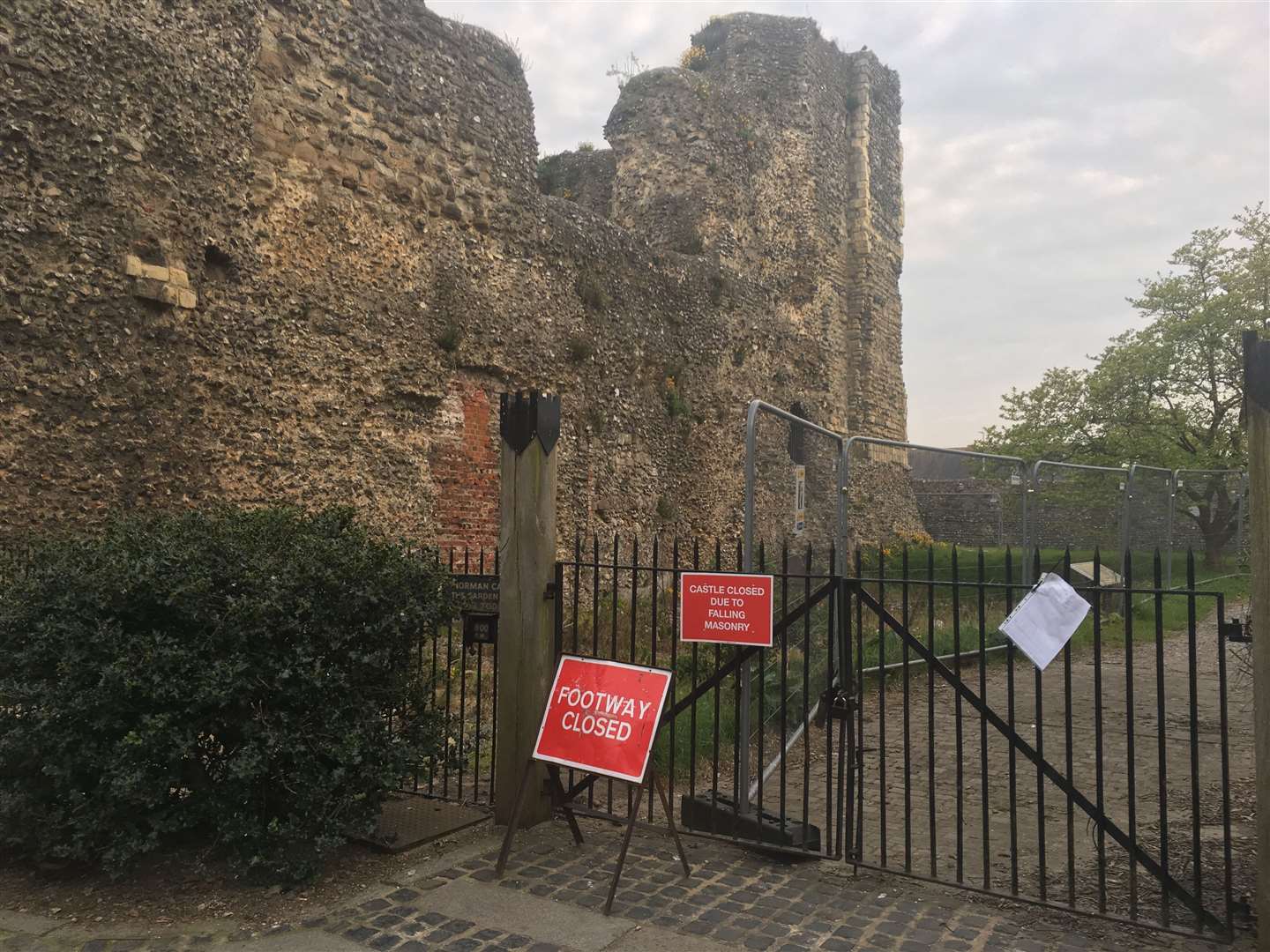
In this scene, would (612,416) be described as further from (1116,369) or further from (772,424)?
(1116,369)

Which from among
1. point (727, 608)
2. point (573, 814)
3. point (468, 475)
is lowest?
point (573, 814)

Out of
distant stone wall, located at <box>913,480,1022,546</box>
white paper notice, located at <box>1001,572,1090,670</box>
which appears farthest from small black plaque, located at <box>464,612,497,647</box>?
distant stone wall, located at <box>913,480,1022,546</box>

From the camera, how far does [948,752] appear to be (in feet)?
23.4

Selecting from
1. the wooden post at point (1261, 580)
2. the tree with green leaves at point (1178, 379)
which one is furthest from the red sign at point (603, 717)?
the tree with green leaves at point (1178, 379)

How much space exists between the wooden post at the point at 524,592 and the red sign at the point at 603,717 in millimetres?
390

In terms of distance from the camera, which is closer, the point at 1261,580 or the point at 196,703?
the point at 1261,580

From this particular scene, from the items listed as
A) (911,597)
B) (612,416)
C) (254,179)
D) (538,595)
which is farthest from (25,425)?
(911,597)

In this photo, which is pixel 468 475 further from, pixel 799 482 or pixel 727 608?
pixel 727 608

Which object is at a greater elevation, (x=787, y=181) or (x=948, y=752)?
(x=787, y=181)

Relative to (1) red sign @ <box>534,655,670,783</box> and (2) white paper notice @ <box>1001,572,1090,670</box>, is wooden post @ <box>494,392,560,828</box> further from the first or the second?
(2) white paper notice @ <box>1001,572,1090,670</box>

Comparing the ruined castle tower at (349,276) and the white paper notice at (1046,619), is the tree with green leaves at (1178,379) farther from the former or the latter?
the white paper notice at (1046,619)

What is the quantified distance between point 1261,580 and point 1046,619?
874 mm

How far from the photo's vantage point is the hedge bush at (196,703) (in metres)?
4.17

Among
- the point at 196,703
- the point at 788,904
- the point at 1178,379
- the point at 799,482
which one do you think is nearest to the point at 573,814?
the point at 788,904
